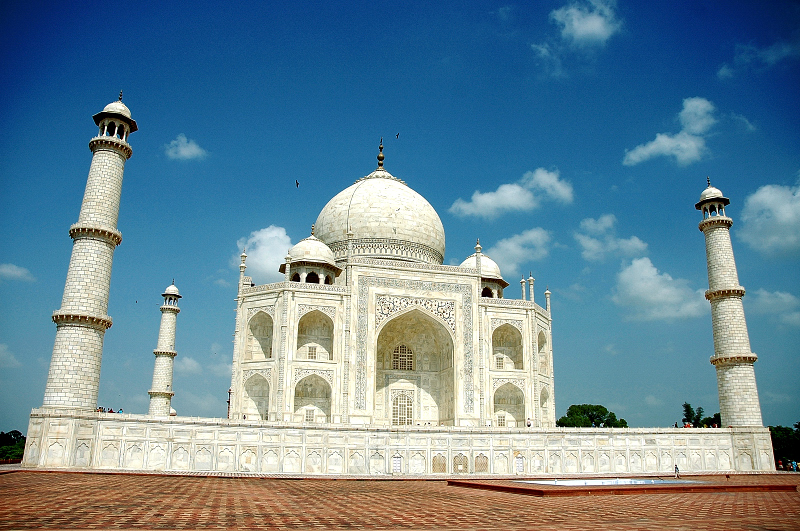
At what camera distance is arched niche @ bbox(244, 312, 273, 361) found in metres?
23.2

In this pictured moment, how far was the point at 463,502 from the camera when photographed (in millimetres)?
8578

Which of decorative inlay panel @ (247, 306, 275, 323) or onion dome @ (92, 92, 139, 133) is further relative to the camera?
decorative inlay panel @ (247, 306, 275, 323)

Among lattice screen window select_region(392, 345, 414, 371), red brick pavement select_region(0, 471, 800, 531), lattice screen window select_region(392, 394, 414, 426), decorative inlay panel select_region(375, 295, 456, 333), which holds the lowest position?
red brick pavement select_region(0, 471, 800, 531)

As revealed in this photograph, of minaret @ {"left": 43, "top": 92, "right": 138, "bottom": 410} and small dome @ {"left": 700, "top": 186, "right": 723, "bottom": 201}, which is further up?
small dome @ {"left": 700, "top": 186, "right": 723, "bottom": 201}

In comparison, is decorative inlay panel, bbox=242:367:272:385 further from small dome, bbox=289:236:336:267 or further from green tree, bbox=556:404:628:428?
green tree, bbox=556:404:628:428

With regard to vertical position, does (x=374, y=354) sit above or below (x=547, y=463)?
above

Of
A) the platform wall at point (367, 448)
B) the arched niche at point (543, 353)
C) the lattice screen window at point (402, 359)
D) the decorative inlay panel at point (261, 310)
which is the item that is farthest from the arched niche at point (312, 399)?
the arched niche at point (543, 353)

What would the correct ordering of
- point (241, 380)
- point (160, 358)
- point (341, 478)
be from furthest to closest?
point (160, 358)
point (241, 380)
point (341, 478)

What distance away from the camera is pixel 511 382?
79.4 ft

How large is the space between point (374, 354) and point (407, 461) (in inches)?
232

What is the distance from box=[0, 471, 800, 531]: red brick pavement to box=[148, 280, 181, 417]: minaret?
15.9 m

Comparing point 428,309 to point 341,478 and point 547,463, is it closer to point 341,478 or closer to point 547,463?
point 547,463

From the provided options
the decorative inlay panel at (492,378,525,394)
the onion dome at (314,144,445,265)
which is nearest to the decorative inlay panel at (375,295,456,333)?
the decorative inlay panel at (492,378,525,394)

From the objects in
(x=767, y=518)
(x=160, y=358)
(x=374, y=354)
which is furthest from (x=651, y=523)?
(x=160, y=358)
